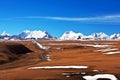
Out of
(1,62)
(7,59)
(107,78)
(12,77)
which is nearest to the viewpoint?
(107,78)

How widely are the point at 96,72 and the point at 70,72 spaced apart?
265 inches

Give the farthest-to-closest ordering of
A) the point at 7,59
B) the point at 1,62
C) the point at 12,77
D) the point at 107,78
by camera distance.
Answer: the point at 7,59
the point at 1,62
the point at 12,77
the point at 107,78

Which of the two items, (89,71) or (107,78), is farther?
(89,71)

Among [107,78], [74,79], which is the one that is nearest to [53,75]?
[74,79]

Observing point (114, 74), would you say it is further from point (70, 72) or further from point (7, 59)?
point (7, 59)

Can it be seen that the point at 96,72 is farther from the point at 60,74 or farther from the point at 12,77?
the point at 12,77

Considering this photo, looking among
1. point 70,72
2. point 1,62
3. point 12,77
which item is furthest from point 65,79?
point 1,62

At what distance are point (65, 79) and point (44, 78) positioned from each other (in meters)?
5.08

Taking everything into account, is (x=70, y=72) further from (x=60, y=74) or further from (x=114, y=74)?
(x=114, y=74)

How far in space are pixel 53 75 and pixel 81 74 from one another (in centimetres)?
691

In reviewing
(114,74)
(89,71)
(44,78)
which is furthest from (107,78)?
(44,78)

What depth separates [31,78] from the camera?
74.1 meters

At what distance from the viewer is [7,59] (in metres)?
132

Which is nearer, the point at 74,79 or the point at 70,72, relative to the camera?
the point at 74,79
